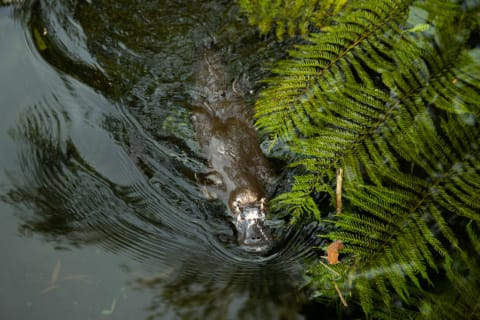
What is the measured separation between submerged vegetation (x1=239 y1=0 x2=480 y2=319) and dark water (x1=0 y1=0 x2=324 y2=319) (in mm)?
787

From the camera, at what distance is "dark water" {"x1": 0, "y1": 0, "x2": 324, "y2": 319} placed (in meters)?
3.35

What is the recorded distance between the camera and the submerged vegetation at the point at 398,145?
8.48ft

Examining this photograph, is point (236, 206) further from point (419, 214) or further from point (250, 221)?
point (419, 214)

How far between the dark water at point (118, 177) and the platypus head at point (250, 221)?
84 millimetres

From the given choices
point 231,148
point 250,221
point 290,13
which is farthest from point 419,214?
point 290,13

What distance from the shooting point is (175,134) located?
14.4 feet

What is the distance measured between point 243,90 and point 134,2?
153 cm

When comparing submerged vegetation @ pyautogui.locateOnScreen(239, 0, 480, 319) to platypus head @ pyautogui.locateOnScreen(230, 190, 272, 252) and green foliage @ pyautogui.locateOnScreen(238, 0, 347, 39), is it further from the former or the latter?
platypus head @ pyautogui.locateOnScreen(230, 190, 272, 252)

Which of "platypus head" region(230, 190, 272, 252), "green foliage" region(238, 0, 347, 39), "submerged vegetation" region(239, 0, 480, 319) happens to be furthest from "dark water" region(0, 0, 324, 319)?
"submerged vegetation" region(239, 0, 480, 319)

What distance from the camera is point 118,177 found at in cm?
405

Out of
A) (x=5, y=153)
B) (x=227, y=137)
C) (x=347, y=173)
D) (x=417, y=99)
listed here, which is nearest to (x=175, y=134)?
(x=227, y=137)

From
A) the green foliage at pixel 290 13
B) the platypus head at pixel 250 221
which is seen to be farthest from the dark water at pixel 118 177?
the green foliage at pixel 290 13

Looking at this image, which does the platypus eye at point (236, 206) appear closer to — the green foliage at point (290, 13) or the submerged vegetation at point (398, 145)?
the submerged vegetation at point (398, 145)

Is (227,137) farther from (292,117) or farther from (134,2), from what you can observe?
(134,2)
